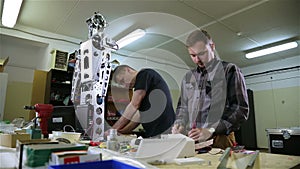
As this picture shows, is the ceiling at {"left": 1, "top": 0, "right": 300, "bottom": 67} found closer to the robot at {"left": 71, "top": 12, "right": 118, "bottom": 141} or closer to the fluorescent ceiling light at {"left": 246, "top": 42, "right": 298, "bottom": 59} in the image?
the fluorescent ceiling light at {"left": 246, "top": 42, "right": 298, "bottom": 59}

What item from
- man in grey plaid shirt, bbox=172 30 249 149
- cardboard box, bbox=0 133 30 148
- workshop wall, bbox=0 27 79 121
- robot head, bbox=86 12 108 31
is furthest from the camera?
workshop wall, bbox=0 27 79 121

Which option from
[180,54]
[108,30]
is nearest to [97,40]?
[108,30]

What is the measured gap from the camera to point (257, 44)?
4.16 meters

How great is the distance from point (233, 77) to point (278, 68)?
474cm

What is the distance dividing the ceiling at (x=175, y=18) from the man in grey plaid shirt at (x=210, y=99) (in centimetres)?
163

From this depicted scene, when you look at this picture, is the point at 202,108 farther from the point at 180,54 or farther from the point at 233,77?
the point at 180,54

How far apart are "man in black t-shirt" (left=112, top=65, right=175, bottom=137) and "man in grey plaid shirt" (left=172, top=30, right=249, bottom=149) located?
117mm

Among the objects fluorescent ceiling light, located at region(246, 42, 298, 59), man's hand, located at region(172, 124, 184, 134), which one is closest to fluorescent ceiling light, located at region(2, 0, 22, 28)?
man's hand, located at region(172, 124, 184, 134)

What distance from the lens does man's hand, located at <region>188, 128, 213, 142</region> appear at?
0.96 metres

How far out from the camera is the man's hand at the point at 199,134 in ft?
3.14

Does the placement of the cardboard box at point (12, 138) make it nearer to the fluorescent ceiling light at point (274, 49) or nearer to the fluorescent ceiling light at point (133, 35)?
the fluorescent ceiling light at point (133, 35)

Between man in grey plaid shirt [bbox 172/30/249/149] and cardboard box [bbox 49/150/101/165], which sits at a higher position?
man in grey plaid shirt [bbox 172/30/249/149]

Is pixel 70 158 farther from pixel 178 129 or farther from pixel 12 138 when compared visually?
pixel 178 129

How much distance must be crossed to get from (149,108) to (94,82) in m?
0.48
